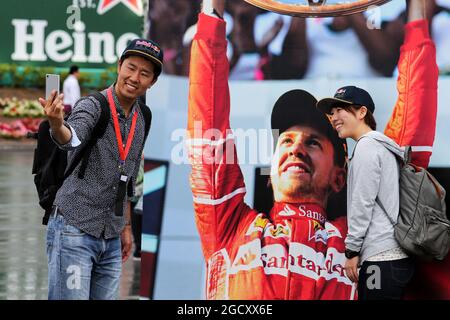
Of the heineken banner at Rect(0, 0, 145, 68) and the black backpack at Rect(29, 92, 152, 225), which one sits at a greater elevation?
the heineken banner at Rect(0, 0, 145, 68)

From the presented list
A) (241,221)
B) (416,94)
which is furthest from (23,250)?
(416,94)

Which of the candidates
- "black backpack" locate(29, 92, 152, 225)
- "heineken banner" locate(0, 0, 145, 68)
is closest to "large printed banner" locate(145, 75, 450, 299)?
"black backpack" locate(29, 92, 152, 225)

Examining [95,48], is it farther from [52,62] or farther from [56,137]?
[56,137]

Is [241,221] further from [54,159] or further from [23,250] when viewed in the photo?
[23,250]

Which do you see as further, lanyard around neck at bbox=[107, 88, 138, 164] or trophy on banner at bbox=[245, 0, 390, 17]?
trophy on banner at bbox=[245, 0, 390, 17]

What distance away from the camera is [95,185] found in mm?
4148

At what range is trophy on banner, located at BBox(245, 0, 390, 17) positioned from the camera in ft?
16.3

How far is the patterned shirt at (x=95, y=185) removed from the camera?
4109 millimetres

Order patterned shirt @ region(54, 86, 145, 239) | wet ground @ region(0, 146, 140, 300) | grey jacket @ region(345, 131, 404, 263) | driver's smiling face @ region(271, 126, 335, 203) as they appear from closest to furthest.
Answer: patterned shirt @ region(54, 86, 145, 239)
grey jacket @ region(345, 131, 404, 263)
driver's smiling face @ region(271, 126, 335, 203)
wet ground @ region(0, 146, 140, 300)

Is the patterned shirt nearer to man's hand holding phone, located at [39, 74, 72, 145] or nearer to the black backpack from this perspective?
the black backpack

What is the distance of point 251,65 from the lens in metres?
5.04

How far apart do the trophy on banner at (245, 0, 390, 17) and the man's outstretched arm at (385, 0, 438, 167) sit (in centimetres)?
25

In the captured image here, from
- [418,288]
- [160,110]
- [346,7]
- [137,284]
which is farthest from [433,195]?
[137,284]

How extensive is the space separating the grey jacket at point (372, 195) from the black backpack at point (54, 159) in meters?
1.06
